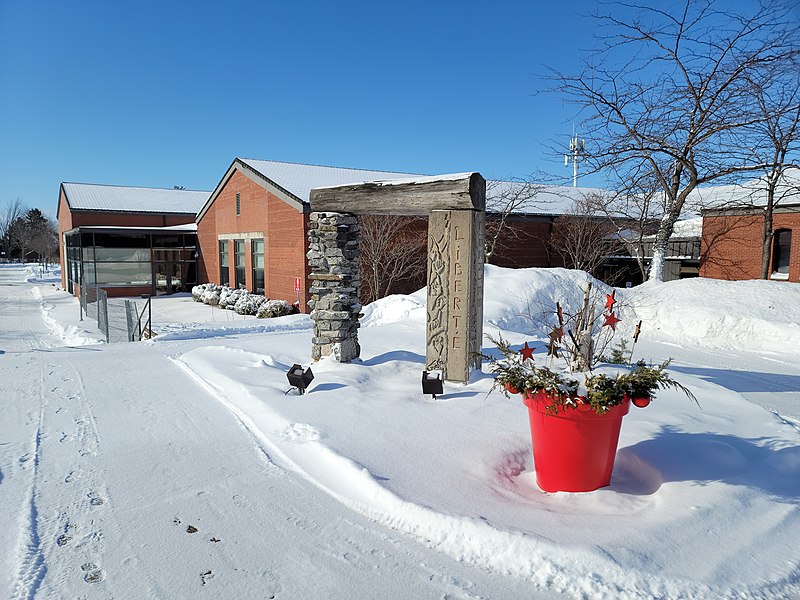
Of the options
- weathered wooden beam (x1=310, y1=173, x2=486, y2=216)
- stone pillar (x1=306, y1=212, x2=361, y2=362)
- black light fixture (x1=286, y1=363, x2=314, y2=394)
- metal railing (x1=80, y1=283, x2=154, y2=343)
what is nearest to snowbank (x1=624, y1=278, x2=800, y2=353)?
weathered wooden beam (x1=310, y1=173, x2=486, y2=216)

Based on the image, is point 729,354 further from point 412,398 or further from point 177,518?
point 177,518

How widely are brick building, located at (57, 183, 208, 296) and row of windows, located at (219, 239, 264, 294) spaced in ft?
13.9

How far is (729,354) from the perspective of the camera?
11.2 meters

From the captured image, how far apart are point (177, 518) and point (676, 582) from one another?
3037mm

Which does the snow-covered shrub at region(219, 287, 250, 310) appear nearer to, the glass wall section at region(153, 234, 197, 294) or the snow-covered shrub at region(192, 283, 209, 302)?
the snow-covered shrub at region(192, 283, 209, 302)

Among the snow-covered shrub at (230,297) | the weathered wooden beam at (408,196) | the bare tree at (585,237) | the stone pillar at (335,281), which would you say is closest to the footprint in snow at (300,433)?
the stone pillar at (335,281)

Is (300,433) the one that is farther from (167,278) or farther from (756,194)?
(167,278)

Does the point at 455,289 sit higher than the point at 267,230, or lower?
lower

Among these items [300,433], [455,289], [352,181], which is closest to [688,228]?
[352,181]

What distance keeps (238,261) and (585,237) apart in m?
15.1

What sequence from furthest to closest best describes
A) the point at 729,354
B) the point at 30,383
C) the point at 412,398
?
the point at 729,354, the point at 30,383, the point at 412,398

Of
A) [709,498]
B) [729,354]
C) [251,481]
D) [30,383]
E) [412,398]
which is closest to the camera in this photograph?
[709,498]

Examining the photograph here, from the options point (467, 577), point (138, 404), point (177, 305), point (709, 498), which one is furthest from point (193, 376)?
point (177, 305)

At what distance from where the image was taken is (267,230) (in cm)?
2019
